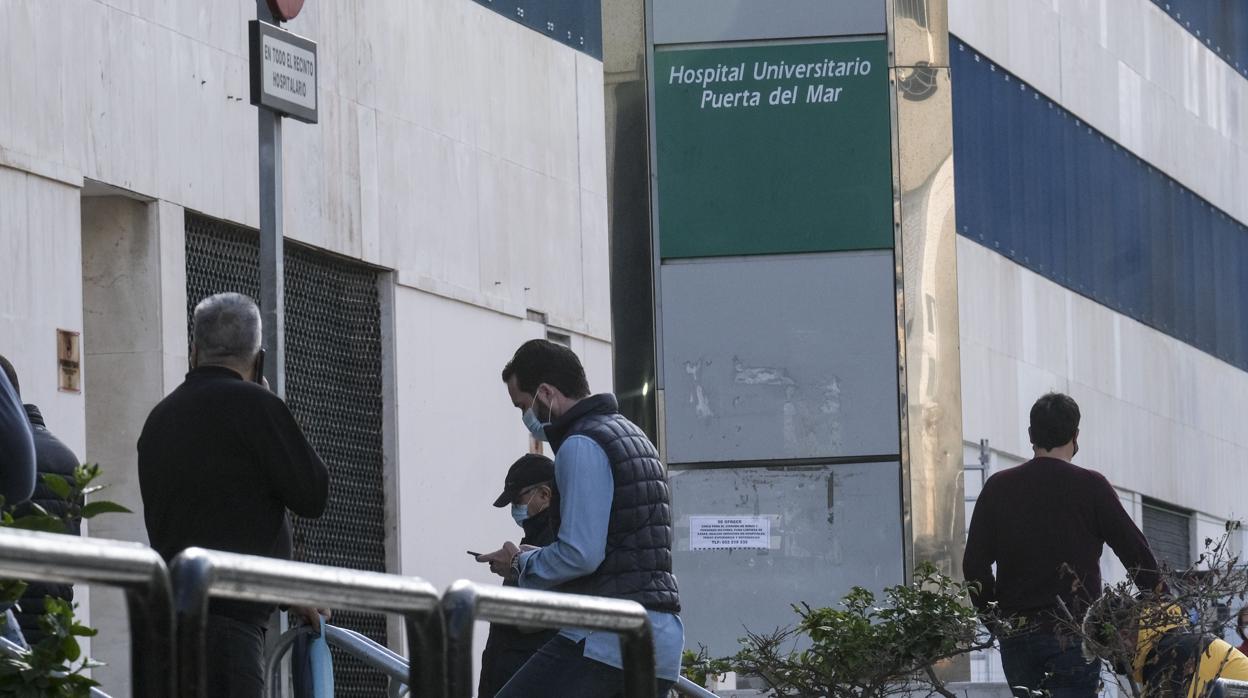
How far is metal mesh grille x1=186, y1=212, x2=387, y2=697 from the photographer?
46.2 ft

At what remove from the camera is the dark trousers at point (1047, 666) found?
8.23m

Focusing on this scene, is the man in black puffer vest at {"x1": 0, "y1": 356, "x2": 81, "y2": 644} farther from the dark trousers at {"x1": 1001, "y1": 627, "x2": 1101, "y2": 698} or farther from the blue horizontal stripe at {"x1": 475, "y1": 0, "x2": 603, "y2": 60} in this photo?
the blue horizontal stripe at {"x1": 475, "y1": 0, "x2": 603, "y2": 60}

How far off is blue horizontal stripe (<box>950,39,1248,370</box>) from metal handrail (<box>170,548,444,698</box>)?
1760cm

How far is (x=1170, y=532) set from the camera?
100 ft

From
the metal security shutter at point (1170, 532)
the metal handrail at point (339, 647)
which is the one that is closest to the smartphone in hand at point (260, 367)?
the metal handrail at point (339, 647)

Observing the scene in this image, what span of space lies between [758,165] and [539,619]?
7.60 m

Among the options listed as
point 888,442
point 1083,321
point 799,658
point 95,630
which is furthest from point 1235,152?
point 95,630

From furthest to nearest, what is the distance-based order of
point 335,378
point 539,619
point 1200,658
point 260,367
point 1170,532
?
point 1170,532 < point 335,378 < point 1200,658 < point 260,367 < point 539,619

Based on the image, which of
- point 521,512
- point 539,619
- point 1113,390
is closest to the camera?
point 539,619

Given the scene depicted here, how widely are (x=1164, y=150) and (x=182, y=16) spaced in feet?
65.0

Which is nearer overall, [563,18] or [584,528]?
[584,528]

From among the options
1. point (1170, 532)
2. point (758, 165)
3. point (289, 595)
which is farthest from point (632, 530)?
point (1170, 532)

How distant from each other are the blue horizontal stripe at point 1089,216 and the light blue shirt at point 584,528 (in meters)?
14.5

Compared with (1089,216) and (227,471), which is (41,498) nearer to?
(227,471)
